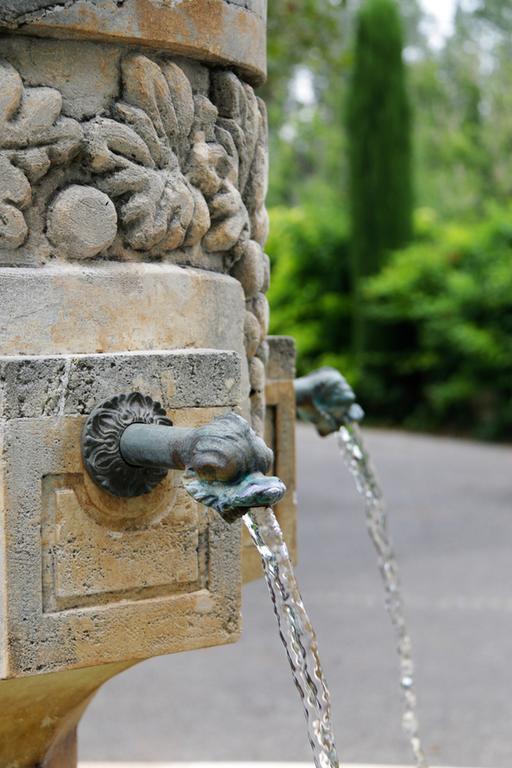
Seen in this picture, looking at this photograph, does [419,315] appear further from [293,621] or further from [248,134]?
[293,621]

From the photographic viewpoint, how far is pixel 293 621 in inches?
81.0

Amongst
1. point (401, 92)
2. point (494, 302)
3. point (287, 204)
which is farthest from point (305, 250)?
point (287, 204)

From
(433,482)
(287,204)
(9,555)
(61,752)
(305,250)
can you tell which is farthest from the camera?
(287,204)

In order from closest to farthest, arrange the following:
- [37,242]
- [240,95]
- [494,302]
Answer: [37,242] → [240,95] → [494,302]

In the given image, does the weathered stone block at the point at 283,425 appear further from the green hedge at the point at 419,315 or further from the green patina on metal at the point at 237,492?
the green hedge at the point at 419,315

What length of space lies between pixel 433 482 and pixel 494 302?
8.10 feet

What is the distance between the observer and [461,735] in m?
4.81

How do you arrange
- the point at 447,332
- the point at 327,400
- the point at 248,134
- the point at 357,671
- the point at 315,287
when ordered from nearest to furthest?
the point at 248,134 < the point at 327,400 < the point at 357,671 < the point at 447,332 < the point at 315,287

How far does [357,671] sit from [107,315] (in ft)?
12.7

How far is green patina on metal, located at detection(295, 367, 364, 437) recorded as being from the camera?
9.76 ft

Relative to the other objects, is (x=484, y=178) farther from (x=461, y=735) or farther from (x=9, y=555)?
(x=9, y=555)

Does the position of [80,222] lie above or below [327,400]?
above

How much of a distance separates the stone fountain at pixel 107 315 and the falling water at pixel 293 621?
0.26ft

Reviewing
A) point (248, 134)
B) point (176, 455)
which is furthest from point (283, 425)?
point (176, 455)
